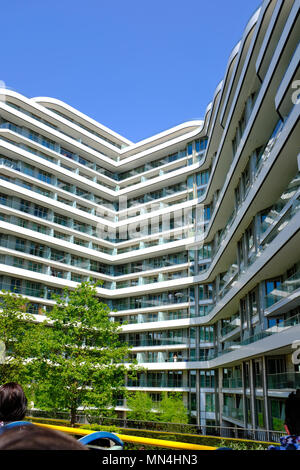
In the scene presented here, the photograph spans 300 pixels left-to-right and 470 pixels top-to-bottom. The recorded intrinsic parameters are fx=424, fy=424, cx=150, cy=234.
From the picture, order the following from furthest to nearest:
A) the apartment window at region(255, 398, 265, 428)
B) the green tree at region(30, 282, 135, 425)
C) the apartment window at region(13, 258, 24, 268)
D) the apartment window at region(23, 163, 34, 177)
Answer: the apartment window at region(23, 163, 34, 177) < the apartment window at region(13, 258, 24, 268) < the green tree at region(30, 282, 135, 425) < the apartment window at region(255, 398, 265, 428)

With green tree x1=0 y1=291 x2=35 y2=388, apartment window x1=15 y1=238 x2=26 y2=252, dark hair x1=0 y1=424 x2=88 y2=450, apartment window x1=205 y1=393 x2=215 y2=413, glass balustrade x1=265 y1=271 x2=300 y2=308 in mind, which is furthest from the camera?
apartment window x1=15 y1=238 x2=26 y2=252

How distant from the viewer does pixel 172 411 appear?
39000 mm

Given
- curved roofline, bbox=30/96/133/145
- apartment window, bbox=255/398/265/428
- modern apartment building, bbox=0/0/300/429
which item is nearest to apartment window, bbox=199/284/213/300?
modern apartment building, bbox=0/0/300/429

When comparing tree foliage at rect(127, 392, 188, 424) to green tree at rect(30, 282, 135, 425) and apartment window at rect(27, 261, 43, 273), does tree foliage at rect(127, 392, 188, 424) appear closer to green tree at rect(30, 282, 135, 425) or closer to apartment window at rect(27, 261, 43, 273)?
green tree at rect(30, 282, 135, 425)

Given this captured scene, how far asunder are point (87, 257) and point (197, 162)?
59.1ft

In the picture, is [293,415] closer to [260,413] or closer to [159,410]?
[260,413]

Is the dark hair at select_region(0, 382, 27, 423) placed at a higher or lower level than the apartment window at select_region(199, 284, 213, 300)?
lower

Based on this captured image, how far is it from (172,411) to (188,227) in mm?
19783

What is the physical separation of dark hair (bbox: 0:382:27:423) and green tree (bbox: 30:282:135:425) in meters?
22.9

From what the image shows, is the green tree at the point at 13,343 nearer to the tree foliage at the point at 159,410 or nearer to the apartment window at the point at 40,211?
the tree foliage at the point at 159,410

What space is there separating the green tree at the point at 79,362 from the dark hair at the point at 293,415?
76.5ft

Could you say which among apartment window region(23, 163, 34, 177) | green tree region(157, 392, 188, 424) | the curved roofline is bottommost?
green tree region(157, 392, 188, 424)

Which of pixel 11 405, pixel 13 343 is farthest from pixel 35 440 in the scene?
pixel 13 343

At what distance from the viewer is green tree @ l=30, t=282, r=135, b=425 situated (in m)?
26.0
